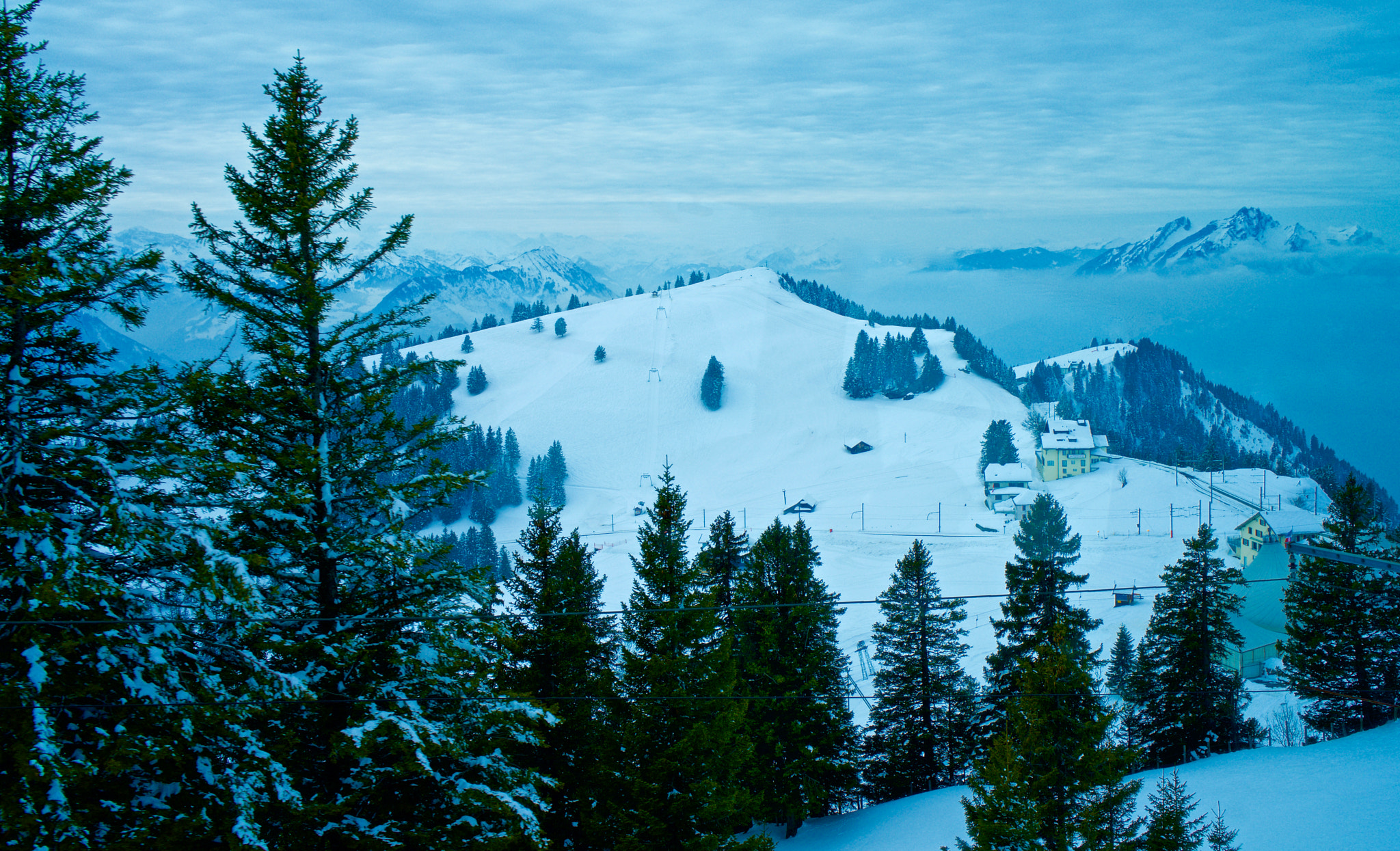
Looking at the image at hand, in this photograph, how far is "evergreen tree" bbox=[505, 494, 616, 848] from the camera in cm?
1225

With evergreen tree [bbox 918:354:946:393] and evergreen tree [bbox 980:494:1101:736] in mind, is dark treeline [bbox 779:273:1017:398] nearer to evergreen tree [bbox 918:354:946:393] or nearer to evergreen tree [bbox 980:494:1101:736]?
evergreen tree [bbox 918:354:946:393]

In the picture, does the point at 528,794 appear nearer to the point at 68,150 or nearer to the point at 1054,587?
the point at 68,150

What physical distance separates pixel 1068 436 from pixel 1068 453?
123 inches

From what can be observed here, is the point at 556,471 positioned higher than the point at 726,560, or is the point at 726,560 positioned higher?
the point at 726,560

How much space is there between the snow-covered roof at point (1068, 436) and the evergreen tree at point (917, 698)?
75.0 m

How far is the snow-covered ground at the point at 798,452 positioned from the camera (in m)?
61.3

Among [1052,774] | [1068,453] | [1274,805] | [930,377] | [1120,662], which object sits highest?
[930,377]

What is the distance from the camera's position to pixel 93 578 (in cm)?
591

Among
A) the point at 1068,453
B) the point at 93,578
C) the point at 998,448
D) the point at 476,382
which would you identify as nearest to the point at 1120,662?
the point at 93,578

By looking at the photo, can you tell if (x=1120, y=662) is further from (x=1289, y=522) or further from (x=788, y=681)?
(x=1289, y=522)

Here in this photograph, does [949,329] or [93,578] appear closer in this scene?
[93,578]

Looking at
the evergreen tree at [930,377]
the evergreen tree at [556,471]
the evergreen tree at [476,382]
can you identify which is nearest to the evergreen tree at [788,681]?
the evergreen tree at [556,471]

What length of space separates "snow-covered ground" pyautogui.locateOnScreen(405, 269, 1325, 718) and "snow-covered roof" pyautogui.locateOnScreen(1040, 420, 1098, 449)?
4365 mm

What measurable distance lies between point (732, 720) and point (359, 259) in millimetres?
9287
